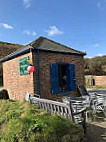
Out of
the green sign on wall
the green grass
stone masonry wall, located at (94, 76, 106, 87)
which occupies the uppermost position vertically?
the green sign on wall

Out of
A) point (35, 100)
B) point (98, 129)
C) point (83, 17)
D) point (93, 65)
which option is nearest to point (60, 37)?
point (83, 17)

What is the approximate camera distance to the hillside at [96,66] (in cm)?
2048

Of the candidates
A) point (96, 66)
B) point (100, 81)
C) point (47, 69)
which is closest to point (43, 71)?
point (47, 69)

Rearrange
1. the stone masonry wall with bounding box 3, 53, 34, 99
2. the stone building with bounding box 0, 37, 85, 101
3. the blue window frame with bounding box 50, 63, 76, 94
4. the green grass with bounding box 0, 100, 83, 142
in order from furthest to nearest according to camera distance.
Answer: the blue window frame with bounding box 50, 63, 76, 94
the stone masonry wall with bounding box 3, 53, 34, 99
the stone building with bounding box 0, 37, 85, 101
the green grass with bounding box 0, 100, 83, 142

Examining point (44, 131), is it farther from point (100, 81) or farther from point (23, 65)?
point (100, 81)

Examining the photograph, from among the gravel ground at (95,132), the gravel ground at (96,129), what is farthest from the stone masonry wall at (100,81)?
the gravel ground at (95,132)

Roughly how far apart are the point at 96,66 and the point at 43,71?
16.6m

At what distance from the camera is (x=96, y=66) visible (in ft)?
68.3

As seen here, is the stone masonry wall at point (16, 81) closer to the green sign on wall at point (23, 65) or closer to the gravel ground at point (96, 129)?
the green sign on wall at point (23, 65)

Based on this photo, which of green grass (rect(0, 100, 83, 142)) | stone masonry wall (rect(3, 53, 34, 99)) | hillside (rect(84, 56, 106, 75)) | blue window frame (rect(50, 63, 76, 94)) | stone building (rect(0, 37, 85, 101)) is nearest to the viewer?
green grass (rect(0, 100, 83, 142))

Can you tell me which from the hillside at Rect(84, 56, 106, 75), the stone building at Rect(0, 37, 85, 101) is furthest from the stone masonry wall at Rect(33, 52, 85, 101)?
the hillside at Rect(84, 56, 106, 75)

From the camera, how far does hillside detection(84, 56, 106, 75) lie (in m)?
20.5

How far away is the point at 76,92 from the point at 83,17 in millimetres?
6757

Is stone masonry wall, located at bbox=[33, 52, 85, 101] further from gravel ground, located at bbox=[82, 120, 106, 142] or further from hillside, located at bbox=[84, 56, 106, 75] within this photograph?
hillside, located at bbox=[84, 56, 106, 75]
